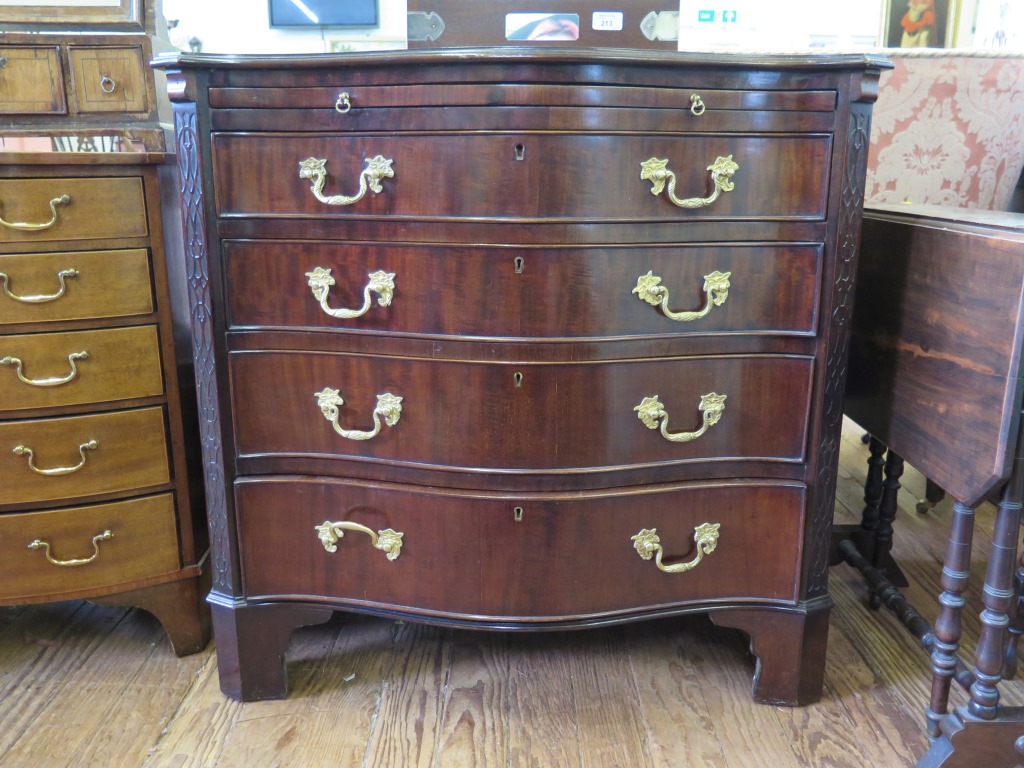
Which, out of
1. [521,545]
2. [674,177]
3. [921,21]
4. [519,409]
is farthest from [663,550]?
[921,21]

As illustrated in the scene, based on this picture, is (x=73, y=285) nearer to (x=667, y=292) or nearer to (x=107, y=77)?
(x=107, y=77)

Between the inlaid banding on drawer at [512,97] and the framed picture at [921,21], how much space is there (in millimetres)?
1488

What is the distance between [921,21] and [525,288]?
1.83 metres

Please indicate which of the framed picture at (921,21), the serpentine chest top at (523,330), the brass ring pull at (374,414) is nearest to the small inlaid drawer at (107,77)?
the serpentine chest top at (523,330)

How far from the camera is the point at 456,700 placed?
1.35 metres

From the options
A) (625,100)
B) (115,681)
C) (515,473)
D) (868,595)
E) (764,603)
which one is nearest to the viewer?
Result: (625,100)

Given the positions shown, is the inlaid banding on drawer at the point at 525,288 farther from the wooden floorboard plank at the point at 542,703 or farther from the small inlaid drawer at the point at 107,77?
the wooden floorboard plank at the point at 542,703

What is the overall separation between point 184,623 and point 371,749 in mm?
445

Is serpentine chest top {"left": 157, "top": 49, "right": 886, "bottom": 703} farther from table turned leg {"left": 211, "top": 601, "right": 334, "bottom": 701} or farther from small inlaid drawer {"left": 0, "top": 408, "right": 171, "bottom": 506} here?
small inlaid drawer {"left": 0, "top": 408, "right": 171, "bottom": 506}

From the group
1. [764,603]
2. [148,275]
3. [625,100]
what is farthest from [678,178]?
[148,275]

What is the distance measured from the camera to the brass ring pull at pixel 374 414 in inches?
45.7

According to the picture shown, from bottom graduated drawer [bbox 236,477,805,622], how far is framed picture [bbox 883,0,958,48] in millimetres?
1666

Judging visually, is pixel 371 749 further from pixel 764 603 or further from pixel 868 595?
pixel 868 595

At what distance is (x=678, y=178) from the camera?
1.07m
